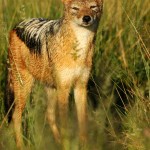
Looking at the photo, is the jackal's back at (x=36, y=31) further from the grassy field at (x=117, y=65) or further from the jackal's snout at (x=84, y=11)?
the jackal's snout at (x=84, y=11)

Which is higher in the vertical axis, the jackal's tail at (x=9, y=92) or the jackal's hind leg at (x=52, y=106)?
the jackal's tail at (x=9, y=92)

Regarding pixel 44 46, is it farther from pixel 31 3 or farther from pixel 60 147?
pixel 60 147

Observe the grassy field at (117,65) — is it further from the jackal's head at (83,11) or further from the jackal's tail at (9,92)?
the jackal's head at (83,11)

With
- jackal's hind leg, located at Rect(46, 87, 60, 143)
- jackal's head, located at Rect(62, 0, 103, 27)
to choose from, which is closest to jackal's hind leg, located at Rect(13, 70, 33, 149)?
jackal's hind leg, located at Rect(46, 87, 60, 143)

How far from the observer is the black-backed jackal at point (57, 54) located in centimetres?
577

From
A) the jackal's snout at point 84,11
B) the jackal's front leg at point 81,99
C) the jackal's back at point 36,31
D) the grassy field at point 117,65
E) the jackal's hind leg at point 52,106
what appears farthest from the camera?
the jackal's hind leg at point 52,106

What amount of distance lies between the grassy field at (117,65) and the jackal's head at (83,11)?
31cm

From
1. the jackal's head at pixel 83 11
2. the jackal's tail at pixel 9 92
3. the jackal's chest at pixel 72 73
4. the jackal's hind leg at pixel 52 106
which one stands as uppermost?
the jackal's head at pixel 83 11

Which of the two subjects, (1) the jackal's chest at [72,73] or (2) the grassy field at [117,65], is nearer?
(2) the grassy field at [117,65]

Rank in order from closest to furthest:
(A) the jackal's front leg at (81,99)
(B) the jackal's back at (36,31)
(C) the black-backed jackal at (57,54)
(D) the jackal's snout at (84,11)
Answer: (D) the jackal's snout at (84,11) < (C) the black-backed jackal at (57,54) < (A) the jackal's front leg at (81,99) < (B) the jackal's back at (36,31)

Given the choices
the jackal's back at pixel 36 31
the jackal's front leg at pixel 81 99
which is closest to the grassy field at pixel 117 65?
the jackal's front leg at pixel 81 99

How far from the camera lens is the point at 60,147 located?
12.5 ft

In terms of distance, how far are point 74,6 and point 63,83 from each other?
81 cm

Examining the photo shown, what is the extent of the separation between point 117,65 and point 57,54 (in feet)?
4.85
